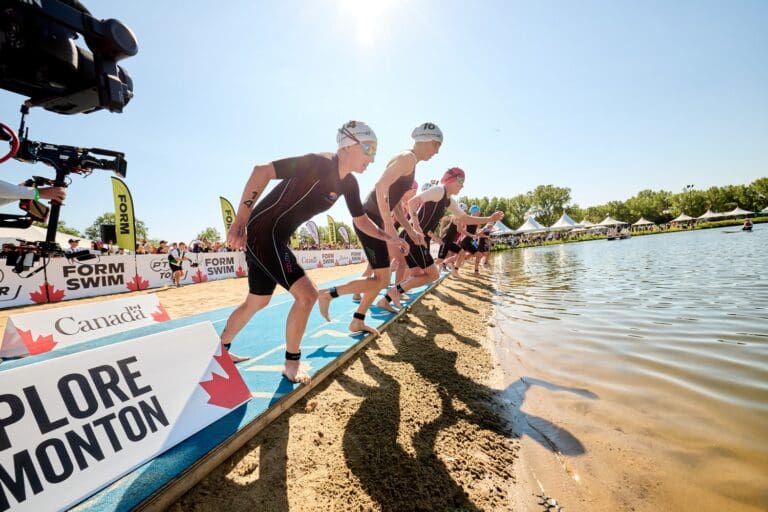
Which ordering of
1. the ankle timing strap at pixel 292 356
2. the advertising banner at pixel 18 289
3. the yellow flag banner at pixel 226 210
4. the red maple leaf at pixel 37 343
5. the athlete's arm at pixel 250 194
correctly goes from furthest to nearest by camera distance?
the yellow flag banner at pixel 226 210 → the advertising banner at pixel 18 289 → the red maple leaf at pixel 37 343 → the ankle timing strap at pixel 292 356 → the athlete's arm at pixel 250 194

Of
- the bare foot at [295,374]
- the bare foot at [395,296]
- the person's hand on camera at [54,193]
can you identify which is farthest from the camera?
the bare foot at [395,296]

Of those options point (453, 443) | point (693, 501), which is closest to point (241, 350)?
point (453, 443)

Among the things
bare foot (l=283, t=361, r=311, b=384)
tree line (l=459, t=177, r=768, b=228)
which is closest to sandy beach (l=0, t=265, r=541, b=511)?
bare foot (l=283, t=361, r=311, b=384)

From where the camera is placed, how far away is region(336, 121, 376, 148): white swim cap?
10.3 feet

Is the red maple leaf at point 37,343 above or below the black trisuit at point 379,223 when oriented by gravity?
below

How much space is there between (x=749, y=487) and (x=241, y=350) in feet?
13.7

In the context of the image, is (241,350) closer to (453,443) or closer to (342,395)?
(342,395)

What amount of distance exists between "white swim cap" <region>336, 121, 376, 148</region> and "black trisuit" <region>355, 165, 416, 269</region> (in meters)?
1.16

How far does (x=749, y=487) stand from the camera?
1.62 m

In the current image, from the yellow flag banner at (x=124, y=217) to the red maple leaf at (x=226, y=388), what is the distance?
1503 cm

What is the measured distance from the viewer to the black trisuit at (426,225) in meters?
5.38

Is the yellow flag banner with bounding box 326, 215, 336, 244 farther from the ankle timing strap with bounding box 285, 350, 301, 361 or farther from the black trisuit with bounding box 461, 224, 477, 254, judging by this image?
the ankle timing strap with bounding box 285, 350, 301, 361

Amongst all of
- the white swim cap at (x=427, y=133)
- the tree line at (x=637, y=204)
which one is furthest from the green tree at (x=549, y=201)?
the white swim cap at (x=427, y=133)

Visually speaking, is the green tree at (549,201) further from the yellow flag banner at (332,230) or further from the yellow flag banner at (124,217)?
the yellow flag banner at (124,217)
